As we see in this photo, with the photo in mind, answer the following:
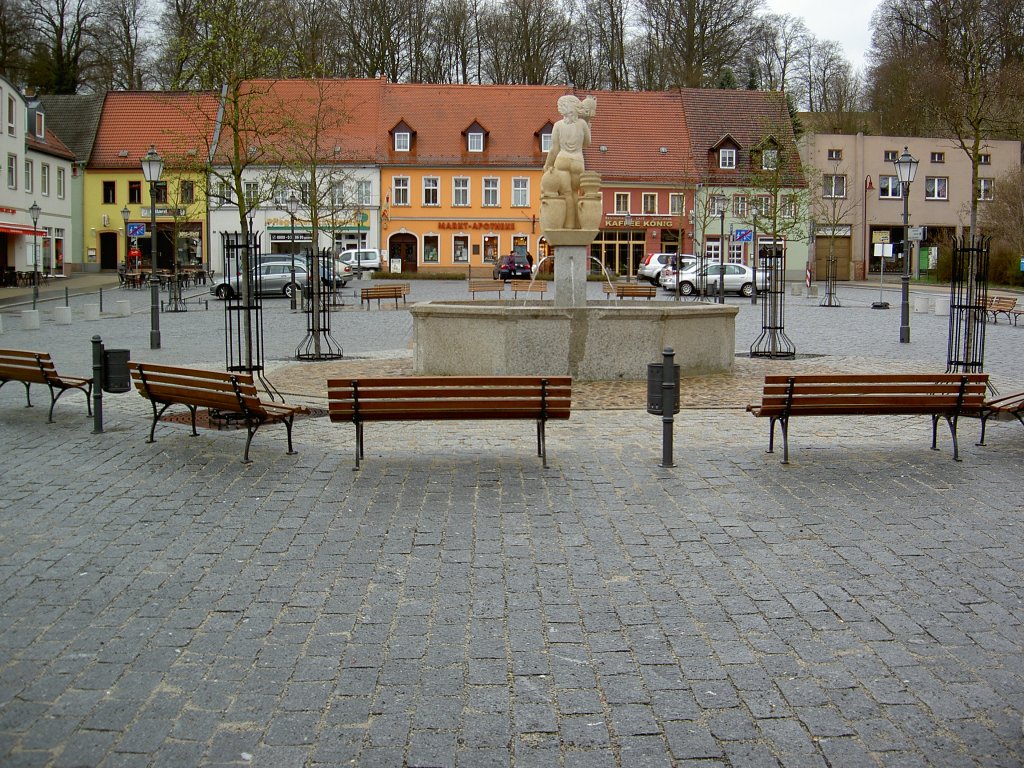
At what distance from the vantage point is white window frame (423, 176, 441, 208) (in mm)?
63594

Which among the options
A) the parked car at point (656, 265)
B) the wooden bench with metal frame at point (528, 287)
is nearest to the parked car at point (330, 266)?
the wooden bench with metal frame at point (528, 287)

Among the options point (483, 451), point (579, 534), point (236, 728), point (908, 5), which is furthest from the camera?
point (908, 5)

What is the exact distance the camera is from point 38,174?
55531 mm

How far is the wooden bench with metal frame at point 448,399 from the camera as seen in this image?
9594 millimetres

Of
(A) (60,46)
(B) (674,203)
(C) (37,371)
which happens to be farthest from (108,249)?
(C) (37,371)

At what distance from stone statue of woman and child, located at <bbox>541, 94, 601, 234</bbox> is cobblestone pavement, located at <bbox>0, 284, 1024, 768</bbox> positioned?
699 cm

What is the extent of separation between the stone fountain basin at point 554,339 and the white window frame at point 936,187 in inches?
2123

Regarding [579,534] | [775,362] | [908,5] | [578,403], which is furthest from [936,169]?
[579,534]

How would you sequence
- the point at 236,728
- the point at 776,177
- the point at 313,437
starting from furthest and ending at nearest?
the point at 776,177, the point at 313,437, the point at 236,728

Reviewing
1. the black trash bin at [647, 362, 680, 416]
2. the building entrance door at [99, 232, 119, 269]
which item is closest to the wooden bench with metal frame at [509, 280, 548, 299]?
the black trash bin at [647, 362, 680, 416]

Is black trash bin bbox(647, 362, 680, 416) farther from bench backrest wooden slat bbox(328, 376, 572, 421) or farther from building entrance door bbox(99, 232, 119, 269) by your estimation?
building entrance door bbox(99, 232, 119, 269)

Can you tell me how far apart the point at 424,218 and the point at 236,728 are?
6011 centimetres

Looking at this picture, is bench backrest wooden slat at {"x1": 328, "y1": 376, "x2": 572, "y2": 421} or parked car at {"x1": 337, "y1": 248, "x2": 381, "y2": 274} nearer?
bench backrest wooden slat at {"x1": 328, "y1": 376, "x2": 572, "y2": 421}

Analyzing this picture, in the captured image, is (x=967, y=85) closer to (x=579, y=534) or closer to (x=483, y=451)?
(x=483, y=451)
